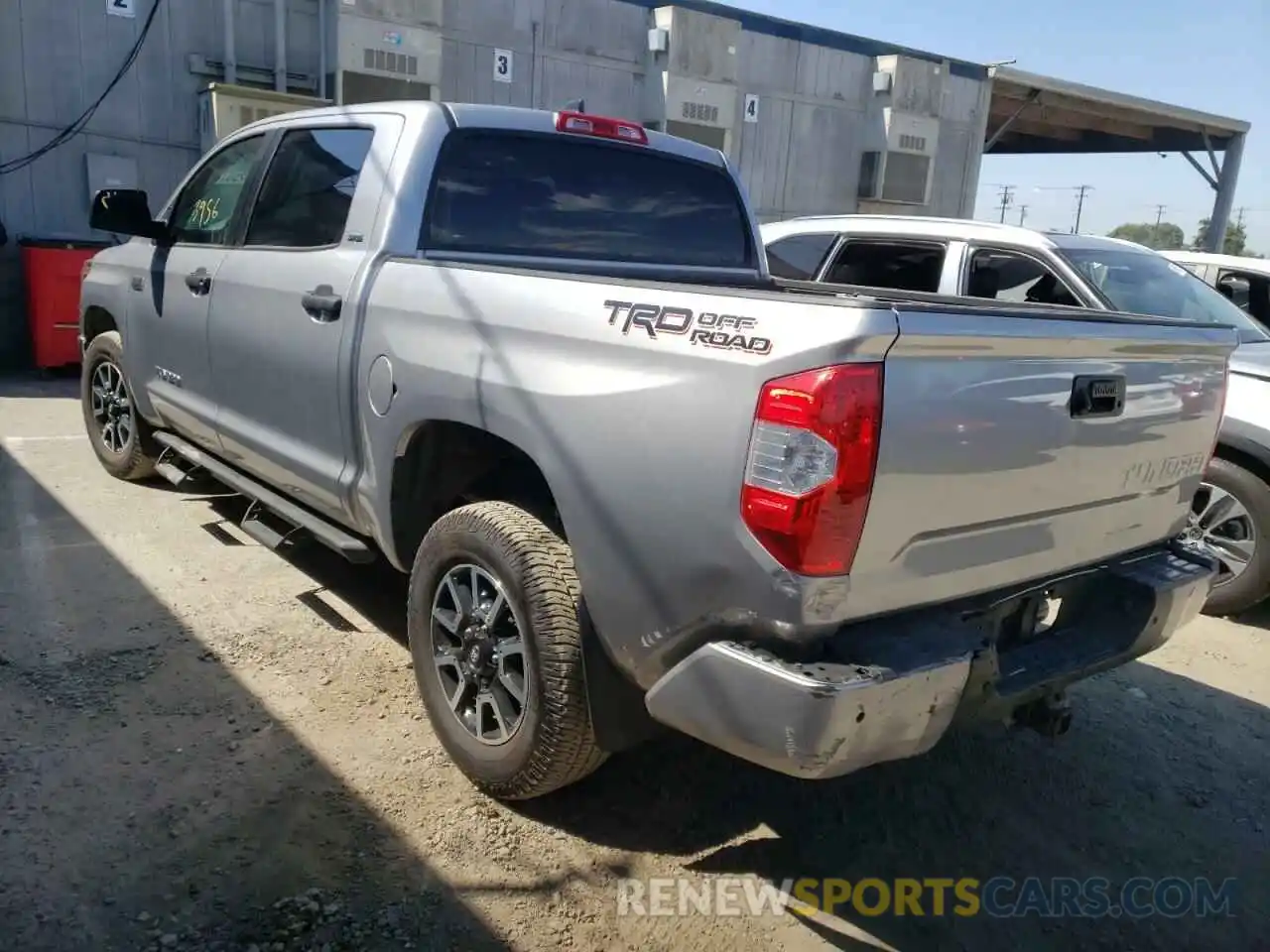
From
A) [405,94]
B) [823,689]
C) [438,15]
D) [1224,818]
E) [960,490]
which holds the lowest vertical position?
[1224,818]

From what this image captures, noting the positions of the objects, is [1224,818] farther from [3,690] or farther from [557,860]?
[3,690]

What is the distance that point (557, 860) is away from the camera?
2.73 m

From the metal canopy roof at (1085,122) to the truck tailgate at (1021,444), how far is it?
18.5 m

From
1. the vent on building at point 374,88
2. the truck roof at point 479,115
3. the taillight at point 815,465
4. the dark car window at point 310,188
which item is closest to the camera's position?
the taillight at point 815,465

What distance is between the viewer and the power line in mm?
10344

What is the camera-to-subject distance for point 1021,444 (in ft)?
7.55

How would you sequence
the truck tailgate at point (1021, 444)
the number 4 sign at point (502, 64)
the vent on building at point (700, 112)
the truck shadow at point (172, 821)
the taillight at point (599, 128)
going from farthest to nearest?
the vent on building at point (700, 112), the number 4 sign at point (502, 64), the taillight at point (599, 128), the truck shadow at point (172, 821), the truck tailgate at point (1021, 444)

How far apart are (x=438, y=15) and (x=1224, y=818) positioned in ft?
41.0

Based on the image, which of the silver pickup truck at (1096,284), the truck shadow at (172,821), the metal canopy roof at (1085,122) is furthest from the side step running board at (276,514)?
the metal canopy roof at (1085,122)

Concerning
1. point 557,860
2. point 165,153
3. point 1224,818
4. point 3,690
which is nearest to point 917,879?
point 557,860

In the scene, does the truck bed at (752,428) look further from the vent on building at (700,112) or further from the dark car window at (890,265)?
the vent on building at (700,112)

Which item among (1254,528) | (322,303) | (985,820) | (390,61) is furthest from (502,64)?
(985,820)

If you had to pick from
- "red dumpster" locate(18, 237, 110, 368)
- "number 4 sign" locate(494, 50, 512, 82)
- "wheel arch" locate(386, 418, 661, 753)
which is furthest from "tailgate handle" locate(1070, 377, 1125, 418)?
"number 4 sign" locate(494, 50, 512, 82)

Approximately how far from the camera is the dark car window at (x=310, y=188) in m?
3.58
